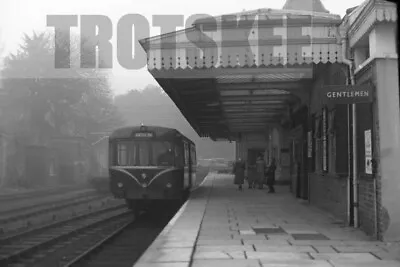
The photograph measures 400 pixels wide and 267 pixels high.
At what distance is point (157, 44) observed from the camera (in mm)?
10367

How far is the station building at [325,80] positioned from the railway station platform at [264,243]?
0.56 m

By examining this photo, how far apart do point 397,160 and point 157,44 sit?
511 cm

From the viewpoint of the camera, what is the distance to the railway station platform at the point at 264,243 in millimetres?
6508

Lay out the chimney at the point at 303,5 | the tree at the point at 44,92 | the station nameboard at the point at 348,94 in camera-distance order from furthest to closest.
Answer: the tree at the point at 44,92, the chimney at the point at 303,5, the station nameboard at the point at 348,94

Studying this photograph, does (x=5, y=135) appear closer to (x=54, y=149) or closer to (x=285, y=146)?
(x=54, y=149)

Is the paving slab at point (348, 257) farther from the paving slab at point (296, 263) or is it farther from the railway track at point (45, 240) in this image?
the railway track at point (45, 240)

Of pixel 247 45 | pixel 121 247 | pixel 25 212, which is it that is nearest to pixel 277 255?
pixel 247 45

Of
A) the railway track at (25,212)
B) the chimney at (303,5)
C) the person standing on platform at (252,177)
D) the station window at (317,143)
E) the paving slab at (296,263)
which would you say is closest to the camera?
the paving slab at (296,263)

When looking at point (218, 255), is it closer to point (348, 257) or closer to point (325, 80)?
point (348, 257)

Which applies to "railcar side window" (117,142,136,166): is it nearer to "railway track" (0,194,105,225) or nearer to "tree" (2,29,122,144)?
"railway track" (0,194,105,225)

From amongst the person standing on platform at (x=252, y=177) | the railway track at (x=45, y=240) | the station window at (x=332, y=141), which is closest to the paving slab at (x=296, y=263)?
the station window at (x=332, y=141)

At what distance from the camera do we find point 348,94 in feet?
26.8

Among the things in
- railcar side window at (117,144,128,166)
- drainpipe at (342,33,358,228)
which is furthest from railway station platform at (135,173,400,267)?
railcar side window at (117,144,128,166)

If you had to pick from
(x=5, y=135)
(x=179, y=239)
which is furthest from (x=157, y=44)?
(x=5, y=135)
